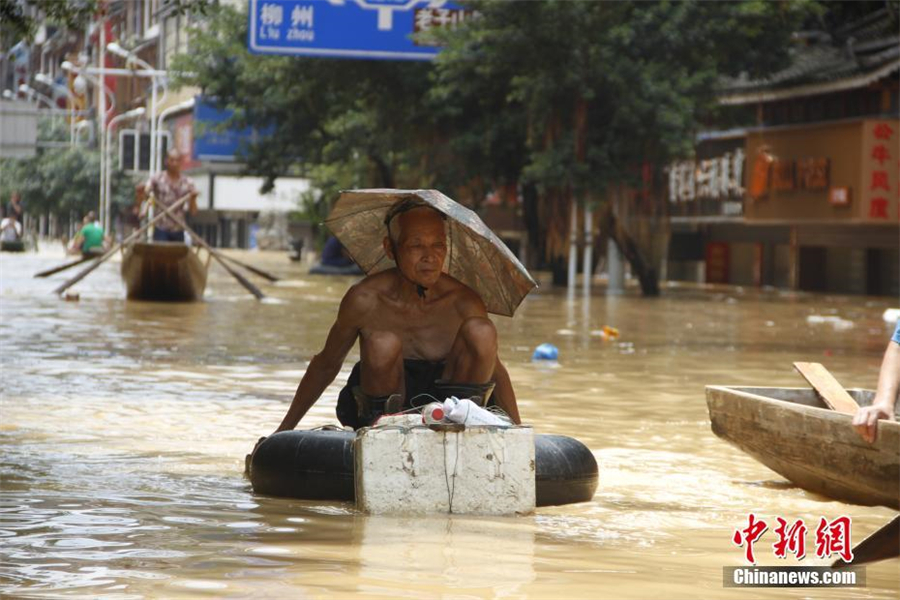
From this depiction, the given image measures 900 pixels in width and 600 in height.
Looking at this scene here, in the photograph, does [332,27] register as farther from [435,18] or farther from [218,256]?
[218,256]

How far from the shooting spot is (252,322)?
771 inches

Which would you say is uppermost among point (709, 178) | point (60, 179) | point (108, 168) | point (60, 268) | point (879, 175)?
point (879, 175)

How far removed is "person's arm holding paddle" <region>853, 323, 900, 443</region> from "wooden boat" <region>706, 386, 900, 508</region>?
423mm

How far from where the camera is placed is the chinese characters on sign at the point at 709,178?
37094mm

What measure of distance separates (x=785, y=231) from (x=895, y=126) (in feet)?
19.5

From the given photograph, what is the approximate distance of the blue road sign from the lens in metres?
27.4

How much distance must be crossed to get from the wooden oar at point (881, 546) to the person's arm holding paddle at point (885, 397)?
2.97ft

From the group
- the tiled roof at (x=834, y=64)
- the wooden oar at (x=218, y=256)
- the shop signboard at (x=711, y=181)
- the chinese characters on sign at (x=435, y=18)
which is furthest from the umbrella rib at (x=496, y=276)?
the shop signboard at (x=711, y=181)

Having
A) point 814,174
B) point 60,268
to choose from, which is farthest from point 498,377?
point 814,174

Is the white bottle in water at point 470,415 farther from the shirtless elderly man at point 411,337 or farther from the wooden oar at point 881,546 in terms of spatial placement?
the wooden oar at point 881,546

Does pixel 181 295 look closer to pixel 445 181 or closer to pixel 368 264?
pixel 445 181

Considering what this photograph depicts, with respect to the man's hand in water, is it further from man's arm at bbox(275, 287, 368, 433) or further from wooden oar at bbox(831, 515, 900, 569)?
man's arm at bbox(275, 287, 368, 433)

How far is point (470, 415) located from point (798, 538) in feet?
4.21

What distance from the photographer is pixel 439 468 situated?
20.5ft
